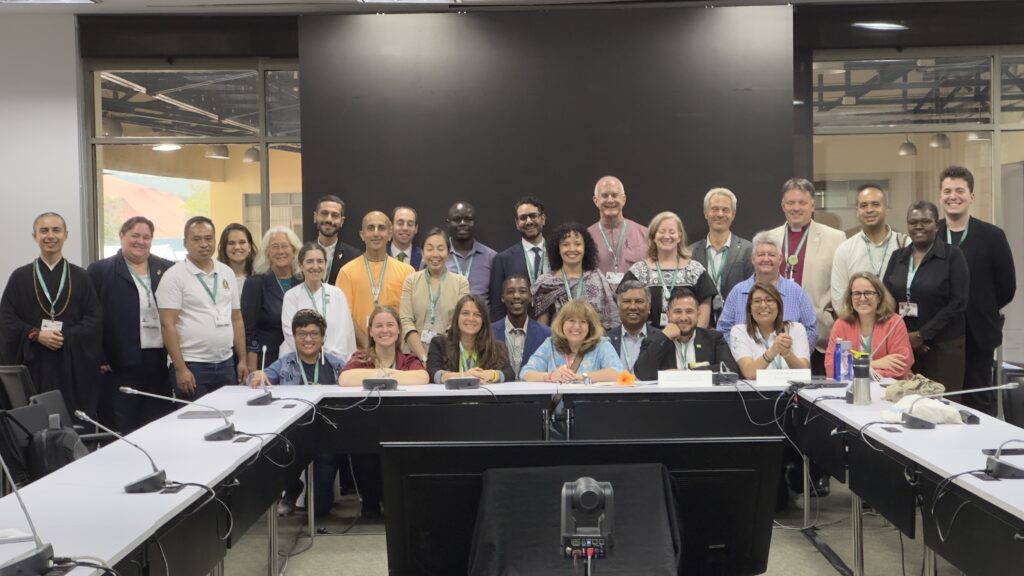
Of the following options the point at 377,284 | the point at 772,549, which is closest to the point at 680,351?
the point at 772,549

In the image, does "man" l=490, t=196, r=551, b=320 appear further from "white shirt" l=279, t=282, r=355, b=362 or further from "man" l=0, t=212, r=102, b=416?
"man" l=0, t=212, r=102, b=416

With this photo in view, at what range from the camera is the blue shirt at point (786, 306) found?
17.6 feet

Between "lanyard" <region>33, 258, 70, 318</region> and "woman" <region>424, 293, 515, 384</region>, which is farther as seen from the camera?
"lanyard" <region>33, 258, 70, 318</region>

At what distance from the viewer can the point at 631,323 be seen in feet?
17.4

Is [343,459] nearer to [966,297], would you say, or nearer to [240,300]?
[240,300]

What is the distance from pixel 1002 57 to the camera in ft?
25.4

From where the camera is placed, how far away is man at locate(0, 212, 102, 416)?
5590mm

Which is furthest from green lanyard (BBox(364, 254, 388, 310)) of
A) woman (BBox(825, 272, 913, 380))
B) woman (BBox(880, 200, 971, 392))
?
woman (BBox(880, 200, 971, 392))

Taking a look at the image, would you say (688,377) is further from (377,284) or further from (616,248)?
(377,284)

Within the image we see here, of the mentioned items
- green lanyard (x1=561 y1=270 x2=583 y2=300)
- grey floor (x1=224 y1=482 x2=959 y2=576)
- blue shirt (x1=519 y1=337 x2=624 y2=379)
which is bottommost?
grey floor (x1=224 y1=482 x2=959 y2=576)

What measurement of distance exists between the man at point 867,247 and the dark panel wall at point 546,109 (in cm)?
145

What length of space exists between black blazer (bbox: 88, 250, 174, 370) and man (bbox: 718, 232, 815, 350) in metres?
3.29

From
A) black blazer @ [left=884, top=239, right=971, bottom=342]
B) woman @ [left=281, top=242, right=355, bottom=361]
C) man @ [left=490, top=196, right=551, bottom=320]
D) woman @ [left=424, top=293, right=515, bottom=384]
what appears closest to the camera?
woman @ [left=424, top=293, right=515, bottom=384]

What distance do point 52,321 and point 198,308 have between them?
0.86 meters
